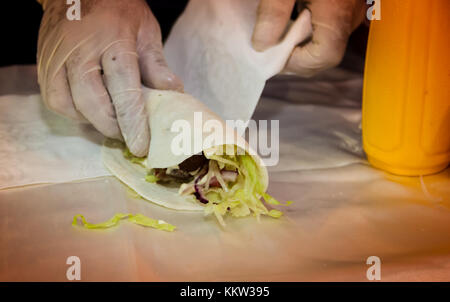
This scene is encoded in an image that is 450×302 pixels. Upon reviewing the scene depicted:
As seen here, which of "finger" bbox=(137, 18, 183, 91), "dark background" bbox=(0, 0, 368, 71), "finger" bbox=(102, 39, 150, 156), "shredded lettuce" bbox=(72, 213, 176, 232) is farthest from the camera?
"dark background" bbox=(0, 0, 368, 71)

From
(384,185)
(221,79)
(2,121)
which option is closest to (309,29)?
(221,79)

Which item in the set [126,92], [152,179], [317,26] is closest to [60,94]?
[126,92]

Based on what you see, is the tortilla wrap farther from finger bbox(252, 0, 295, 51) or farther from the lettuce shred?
finger bbox(252, 0, 295, 51)

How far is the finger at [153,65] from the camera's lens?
1.58 m

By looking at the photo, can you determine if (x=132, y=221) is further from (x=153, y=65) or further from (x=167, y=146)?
(x=153, y=65)

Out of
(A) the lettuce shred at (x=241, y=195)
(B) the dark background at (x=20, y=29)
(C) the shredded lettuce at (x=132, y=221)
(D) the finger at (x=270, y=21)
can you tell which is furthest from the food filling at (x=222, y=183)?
(B) the dark background at (x=20, y=29)

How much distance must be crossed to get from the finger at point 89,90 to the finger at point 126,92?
0.03 meters

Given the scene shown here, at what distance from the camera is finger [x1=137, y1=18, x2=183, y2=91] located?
1583 mm

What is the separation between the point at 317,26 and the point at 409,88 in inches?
15.6

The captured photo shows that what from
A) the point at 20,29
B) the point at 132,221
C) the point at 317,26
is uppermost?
the point at 317,26

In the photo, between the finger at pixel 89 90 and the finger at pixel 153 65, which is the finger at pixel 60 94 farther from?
the finger at pixel 153 65

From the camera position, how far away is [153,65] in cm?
159

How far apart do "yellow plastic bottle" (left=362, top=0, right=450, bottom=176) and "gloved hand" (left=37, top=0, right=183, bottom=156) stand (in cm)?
64

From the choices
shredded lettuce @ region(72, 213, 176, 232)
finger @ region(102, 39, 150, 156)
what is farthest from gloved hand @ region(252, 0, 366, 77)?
shredded lettuce @ region(72, 213, 176, 232)
